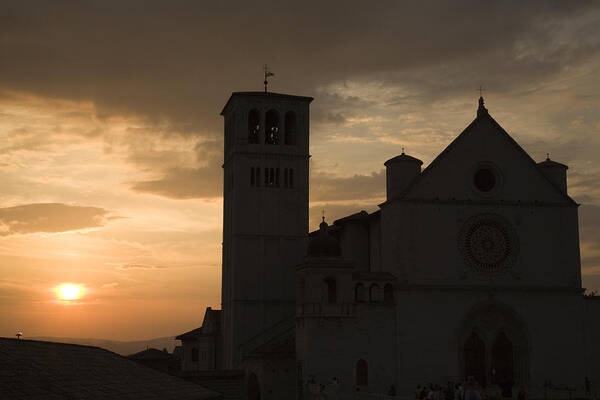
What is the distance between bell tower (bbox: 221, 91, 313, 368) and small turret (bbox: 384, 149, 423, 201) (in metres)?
10.7

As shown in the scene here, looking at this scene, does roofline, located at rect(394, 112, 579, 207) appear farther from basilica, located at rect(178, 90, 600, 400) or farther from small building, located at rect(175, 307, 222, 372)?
small building, located at rect(175, 307, 222, 372)

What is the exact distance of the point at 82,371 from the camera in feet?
107

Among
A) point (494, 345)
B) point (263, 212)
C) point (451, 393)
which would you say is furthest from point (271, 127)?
point (451, 393)

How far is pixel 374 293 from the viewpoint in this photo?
5500 cm

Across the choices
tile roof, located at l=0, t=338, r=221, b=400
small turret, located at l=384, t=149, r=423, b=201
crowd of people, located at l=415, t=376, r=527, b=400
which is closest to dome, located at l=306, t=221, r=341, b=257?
small turret, located at l=384, t=149, r=423, b=201

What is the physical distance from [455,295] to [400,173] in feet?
25.7

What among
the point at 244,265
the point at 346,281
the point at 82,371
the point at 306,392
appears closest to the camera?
the point at 82,371

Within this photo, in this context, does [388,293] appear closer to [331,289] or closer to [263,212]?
[331,289]

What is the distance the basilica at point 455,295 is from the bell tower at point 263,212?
12.5ft

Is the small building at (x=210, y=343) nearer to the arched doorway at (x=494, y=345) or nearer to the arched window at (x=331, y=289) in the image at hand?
the arched window at (x=331, y=289)

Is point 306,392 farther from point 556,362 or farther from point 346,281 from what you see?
point 556,362

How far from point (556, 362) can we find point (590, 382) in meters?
2.45

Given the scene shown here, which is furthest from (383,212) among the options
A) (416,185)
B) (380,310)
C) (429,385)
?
(429,385)

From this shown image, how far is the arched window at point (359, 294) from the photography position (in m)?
54.8
